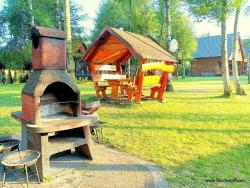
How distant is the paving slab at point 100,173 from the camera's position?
4.22 meters

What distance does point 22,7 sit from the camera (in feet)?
96.1

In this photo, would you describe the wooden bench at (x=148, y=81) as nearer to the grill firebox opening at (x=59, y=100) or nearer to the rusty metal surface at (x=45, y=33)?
the grill firebox opening at (x=59, y=100)

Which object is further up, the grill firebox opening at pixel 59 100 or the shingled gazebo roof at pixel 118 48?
the shingled gazebo roof at pixel 118 48

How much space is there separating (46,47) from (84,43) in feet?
100.0

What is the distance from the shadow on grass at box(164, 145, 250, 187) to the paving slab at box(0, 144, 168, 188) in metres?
0.29

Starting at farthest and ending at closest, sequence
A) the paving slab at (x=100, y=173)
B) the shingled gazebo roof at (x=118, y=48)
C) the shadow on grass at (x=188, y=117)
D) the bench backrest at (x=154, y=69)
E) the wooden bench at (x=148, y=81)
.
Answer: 1. the bench backrest at (x=154, y=69)
2. the wooden bench at (x=148, y=81)
3. the shingled gazebo roof at (x=118, y=48)
4. the shadow on grass at (x=188, y=117)
5. the paving slab at (x=100, y=173)

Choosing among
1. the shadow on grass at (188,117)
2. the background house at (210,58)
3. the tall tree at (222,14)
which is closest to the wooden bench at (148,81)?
the shadow on grass at (188,117)

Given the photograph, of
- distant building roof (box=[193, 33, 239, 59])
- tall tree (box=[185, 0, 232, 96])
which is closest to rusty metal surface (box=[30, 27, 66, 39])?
tall tree (box=[185, 0, 232, 96])

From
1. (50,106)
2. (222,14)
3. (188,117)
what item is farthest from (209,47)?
(50,106)

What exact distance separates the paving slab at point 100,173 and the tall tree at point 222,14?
402 inches

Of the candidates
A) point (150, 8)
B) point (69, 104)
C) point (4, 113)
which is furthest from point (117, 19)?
point (69, 104)

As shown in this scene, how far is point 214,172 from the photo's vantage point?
4.82m

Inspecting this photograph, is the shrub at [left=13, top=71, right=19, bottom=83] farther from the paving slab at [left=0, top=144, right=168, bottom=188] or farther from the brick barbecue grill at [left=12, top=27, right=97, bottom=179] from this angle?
the paving slab at [left=0, top=144, right=168, bottom=188]

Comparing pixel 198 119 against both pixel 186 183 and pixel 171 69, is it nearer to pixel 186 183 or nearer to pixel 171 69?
pixel 171 69
